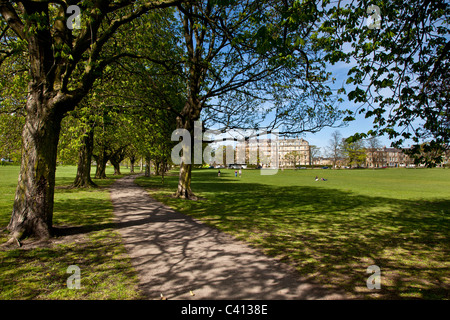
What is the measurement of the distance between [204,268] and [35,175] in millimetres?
4857

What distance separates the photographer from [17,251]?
17.0ft

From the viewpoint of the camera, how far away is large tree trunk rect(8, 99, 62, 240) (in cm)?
588

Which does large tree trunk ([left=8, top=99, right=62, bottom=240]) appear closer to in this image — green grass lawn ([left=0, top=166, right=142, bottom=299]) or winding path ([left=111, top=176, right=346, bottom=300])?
green grass lawn ([left=0, top=166, right=142, bottom=299])

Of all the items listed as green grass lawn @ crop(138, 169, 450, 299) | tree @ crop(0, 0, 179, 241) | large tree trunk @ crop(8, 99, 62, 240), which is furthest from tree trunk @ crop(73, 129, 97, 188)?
large tree trunk @ crop(8, 99, 62, 240)

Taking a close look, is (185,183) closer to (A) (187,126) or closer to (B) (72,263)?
(A) (187,126)

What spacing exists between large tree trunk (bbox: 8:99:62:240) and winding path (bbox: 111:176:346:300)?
2084 millimetres

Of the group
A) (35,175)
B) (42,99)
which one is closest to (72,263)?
(35,175)

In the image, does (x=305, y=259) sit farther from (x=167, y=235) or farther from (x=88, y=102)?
(x=88, y=102)

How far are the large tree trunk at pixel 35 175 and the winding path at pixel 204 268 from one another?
2.08 metres

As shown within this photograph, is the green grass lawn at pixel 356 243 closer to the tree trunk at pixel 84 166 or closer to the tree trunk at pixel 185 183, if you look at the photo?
the tree trunk at pixel 185 183

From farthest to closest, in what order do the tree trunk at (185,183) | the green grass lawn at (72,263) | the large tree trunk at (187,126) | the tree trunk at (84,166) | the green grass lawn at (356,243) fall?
the tree trunk at (84,166) < the tree trunk at (185,183) < the large tree trunk at (187,126) < the green grass lawn at (356,243) < the green grass lawn at (72,263)

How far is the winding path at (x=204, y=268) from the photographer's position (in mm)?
3641

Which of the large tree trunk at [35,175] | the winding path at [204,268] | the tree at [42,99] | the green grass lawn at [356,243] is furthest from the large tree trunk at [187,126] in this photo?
the large tree trunk at [35,175]

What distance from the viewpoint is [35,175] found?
232 inches
